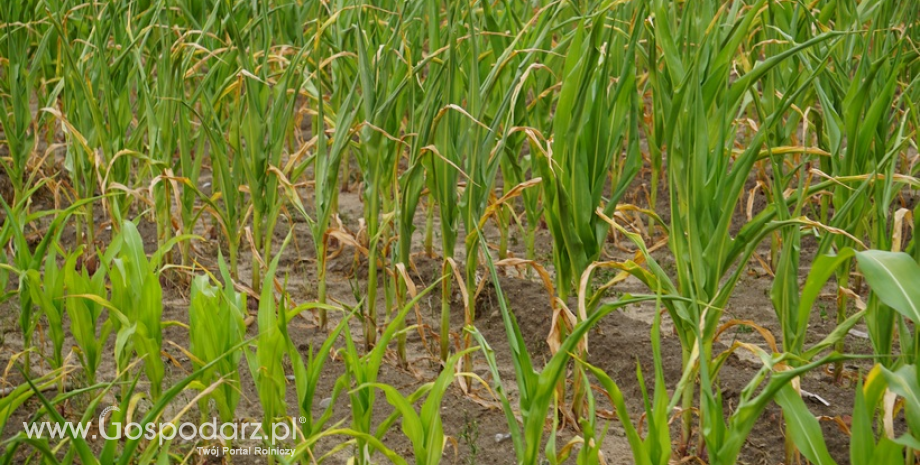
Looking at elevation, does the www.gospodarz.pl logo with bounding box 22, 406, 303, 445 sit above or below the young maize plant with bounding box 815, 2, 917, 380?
below

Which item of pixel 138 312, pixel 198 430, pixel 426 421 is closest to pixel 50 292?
pixel 138 312

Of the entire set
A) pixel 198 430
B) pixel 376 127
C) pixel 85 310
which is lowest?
pixel 198 430

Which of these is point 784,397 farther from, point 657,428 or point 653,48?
point 653,48

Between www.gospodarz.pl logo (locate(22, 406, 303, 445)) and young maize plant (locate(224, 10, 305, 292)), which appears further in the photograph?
young maize plant (locate(224, 10, 305, 292))

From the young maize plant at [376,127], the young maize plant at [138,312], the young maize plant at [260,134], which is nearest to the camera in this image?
the young maize plant at [138,312]

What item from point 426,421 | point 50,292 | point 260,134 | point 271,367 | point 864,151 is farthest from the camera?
point 260,134

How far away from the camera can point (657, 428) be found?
1708 millimetres

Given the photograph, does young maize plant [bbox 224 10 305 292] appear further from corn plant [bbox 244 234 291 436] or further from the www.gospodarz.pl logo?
corn plant [bbox 244 234 291 436]

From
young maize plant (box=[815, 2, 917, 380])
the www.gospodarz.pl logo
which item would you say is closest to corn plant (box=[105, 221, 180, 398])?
the www.gospodarz.pl logo

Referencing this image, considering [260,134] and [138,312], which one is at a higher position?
[260,134]

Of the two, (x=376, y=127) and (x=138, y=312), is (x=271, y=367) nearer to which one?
(x=138, y=312)

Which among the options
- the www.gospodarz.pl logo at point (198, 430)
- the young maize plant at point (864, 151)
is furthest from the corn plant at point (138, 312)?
the young maize plant at point (864, 151)

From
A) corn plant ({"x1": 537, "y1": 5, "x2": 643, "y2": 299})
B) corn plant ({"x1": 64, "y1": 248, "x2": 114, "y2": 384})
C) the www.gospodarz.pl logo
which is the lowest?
the www.gospodarz.pl logo

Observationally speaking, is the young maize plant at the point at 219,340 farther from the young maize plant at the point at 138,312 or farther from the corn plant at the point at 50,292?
the corn plant at the point at 50,292
